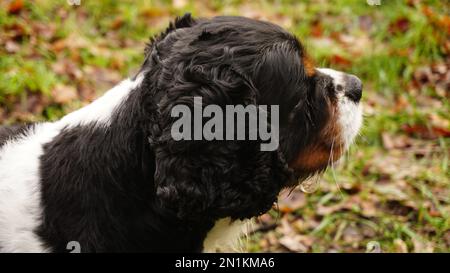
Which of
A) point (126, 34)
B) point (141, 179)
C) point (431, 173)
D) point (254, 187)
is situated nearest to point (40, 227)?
point (141, 179)

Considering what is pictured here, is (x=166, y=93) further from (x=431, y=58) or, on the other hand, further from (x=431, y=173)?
(x=431, y=58)

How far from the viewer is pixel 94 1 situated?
818 centimetres

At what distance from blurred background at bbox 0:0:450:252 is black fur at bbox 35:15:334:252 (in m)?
0.95

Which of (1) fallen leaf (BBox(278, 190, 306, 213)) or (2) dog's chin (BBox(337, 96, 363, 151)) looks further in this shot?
(1) fallen leaf (BBox(278, 190, 306, 213))

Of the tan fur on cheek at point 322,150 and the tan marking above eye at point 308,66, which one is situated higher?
the tan marking above eye at point 308,66

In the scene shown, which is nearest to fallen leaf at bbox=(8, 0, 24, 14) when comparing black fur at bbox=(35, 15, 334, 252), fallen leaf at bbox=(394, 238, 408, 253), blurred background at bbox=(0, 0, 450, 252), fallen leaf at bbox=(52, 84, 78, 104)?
blurred background at bbox=(0, 0, 450, 252)

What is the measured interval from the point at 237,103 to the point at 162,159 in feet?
1.69

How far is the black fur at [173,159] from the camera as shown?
124 inches

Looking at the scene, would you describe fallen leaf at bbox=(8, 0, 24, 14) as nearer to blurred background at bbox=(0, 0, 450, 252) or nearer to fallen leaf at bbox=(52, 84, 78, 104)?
blurred background at bbox=(0, 0, 450, 252)

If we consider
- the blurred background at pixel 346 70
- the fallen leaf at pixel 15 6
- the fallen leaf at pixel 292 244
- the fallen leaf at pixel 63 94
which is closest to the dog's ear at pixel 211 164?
the blurred background at pixel 346 70

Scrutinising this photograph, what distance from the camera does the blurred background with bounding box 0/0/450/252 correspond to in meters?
5.45

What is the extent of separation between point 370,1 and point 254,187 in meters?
5.32

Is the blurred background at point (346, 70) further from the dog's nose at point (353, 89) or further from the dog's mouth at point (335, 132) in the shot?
the dog's nose at point (353, 89)

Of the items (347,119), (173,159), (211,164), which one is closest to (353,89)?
(347,119)
